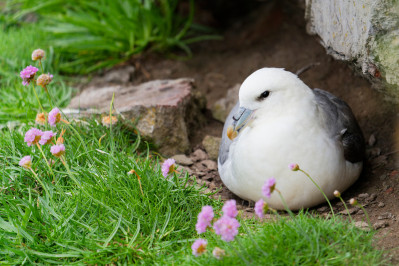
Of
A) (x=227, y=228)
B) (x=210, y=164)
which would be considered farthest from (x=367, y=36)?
(x=210, y=164)

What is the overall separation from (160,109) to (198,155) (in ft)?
1.42

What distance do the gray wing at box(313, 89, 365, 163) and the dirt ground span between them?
26 cm

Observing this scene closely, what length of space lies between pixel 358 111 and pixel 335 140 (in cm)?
116

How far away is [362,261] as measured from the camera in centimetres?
236

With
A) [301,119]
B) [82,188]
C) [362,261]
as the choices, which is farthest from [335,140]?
[82,188]

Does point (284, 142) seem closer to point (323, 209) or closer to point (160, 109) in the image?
point (323, 209)

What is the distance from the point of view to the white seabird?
116 inches

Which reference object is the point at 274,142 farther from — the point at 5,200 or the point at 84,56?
the point at 84,56

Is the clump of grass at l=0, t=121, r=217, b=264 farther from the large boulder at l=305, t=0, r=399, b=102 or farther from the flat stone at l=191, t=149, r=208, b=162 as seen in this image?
the large boulder at l=305, t=0, r=399, b=102

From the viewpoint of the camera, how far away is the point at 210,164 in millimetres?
3854

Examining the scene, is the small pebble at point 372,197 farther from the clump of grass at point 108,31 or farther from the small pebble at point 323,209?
the clump of grass at point 108,31

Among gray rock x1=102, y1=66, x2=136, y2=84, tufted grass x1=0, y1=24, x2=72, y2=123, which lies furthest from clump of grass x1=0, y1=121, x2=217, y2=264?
gray rock x1=102, y1=66, x2=136, y2=84

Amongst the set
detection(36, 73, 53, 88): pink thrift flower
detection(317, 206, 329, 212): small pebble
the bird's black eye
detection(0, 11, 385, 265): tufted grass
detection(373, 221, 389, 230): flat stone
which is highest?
detection(36, 73, 53, 88): pink thrift flower

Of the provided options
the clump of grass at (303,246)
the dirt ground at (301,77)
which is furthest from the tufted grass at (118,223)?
the dirt ground at (301,77)
